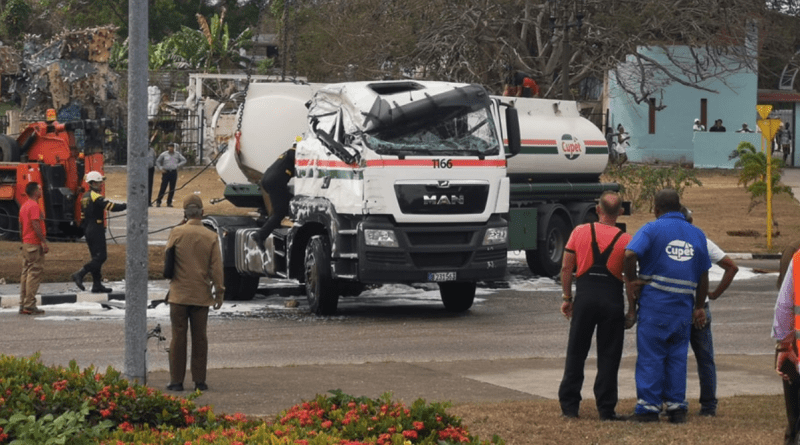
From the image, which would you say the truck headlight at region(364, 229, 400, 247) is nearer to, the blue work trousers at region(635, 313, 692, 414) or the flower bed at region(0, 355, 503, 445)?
the blue work trousers at region(635, 313, 692, 414)

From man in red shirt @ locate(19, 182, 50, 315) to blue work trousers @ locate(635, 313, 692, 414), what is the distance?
31.0 feet

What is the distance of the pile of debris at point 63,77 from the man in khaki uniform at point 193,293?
35.7 m

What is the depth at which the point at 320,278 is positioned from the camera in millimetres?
16703

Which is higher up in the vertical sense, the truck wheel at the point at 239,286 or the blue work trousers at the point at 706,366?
the blue work trousers at the point at 706,366

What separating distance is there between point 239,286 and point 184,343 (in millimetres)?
7718

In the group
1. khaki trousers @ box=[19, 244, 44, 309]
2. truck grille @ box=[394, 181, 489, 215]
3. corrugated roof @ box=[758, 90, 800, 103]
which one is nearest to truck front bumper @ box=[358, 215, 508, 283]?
truck grille @ box=[394, 181, 489, 215]

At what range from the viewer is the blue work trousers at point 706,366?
9.87 m

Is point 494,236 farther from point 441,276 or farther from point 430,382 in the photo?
point 430,382

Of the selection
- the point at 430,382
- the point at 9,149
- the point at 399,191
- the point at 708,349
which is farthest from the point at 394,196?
the point at 9,149

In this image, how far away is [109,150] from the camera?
5072 centimetres

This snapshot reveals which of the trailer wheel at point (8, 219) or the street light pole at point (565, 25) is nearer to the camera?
the trailer wheel at point (8, 219)

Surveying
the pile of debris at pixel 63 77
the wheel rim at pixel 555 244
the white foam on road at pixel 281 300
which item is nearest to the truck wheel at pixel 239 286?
the white foam on road at pixel 281 300

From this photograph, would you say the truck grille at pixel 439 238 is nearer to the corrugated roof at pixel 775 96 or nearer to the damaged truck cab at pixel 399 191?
the damaged truck cab at pixel 399 191

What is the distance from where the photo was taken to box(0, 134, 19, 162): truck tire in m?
25.6
